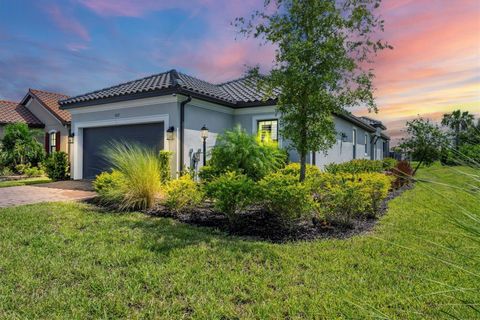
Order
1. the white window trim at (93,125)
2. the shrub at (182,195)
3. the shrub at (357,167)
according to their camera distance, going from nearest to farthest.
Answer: the shrub at (182,195) → the white window trim at (93,125) → the shrub at (357,167)

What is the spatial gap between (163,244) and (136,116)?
8017 millimetres

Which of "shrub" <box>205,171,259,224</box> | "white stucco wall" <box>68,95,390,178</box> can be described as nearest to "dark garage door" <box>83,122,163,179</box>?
"white stucco wall" <box>68,95,390,178</box>

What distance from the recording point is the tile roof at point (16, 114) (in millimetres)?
17605

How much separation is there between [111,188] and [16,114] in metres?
16.2

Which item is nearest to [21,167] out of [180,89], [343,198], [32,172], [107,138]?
[32,172]

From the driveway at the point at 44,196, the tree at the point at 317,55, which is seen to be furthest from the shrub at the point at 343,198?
the driveway at the point at 44,196

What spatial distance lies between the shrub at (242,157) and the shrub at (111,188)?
7.76 feet

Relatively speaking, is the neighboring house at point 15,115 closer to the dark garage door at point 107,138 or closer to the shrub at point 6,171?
the shrub at point 6,171

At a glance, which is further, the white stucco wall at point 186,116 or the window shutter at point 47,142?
the window shutter at point 47,142

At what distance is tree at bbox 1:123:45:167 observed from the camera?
15.2 meters

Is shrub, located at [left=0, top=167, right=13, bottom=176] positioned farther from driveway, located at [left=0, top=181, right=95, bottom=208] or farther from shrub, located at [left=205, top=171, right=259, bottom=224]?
shrub, located at [left=205, top=171, right=259, bottom=224]

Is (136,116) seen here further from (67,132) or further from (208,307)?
(208,307)

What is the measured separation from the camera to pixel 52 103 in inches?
742

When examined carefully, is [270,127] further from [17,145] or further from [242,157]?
[17,145]
